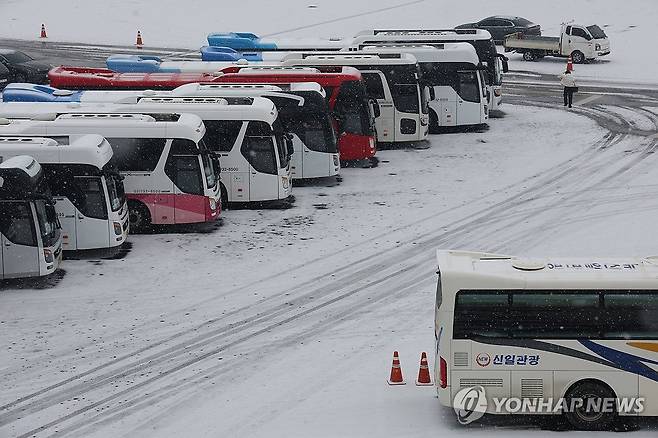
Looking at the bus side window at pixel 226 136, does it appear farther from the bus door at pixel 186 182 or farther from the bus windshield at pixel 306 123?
the bus windshield at pixel 306 123

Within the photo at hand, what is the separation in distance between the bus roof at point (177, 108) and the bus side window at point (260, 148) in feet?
0.76

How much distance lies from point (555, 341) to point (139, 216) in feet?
45.1

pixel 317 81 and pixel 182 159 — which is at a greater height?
pixel 317 81

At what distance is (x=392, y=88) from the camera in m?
36.4

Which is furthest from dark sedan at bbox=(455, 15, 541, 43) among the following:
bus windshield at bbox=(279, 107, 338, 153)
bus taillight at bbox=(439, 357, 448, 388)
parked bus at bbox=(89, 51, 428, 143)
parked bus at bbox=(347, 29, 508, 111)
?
bus taillight at bbox=(439, 357, 448, 388)

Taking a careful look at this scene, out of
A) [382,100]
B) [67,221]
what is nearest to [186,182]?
[67,221]

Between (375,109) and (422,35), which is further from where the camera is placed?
(422,35)

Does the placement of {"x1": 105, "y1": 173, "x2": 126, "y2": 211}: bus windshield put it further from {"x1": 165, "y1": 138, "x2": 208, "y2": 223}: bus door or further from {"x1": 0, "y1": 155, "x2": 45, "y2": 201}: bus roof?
{"x1": 0, "y1": 155, "x2": 45, "y2": 201}: bus roof

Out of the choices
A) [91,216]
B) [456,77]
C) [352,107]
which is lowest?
[91,216]

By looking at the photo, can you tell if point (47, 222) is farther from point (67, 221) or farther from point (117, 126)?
point (117, 126)

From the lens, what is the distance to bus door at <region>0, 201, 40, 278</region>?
23.5m

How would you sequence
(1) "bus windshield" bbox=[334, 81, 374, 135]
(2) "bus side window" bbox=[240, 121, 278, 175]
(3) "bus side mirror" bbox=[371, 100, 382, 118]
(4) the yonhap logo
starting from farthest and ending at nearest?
(3) "bus side mirror" bbox=[371, 100, 382, 118] → (1) "bus windshield" bbox=[334, 81, 374, 135] → (2) "bus side window" bbox=[240, 121, 278, 175] → (4) the yonhap logo

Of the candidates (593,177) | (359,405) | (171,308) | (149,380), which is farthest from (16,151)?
(593,177)

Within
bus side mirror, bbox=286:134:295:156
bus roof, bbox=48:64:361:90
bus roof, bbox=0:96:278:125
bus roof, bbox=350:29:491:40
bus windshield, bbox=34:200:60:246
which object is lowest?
bus windshield, bbox=34:200:60:246
